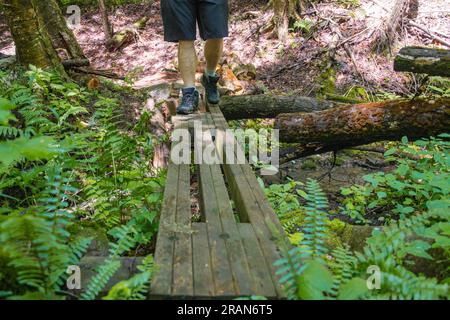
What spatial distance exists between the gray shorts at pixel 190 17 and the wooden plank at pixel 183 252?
240 cm

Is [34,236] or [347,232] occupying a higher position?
[34,236]

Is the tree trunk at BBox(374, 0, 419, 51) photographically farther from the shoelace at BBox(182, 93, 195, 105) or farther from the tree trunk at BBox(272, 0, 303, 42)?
the shoelace at BBox(182, 93, 195, 105)

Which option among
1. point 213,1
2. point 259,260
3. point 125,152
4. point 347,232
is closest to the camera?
point 259,260

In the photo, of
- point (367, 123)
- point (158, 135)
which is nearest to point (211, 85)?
point (158, 135)

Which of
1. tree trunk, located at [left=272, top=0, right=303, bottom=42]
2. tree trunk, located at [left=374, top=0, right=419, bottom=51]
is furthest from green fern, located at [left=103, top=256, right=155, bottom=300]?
tree trunk, located at [left=272, top=0, right=303, bottom=42]

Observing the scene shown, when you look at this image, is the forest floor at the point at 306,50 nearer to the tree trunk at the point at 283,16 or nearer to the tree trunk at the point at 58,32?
the tree trunk at the point at 283,16

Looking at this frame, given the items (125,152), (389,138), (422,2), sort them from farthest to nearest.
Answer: (422,2) < (389,138) < (125,152)

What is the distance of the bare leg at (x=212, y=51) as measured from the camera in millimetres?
5359

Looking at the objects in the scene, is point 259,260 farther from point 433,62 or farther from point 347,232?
point 433,62

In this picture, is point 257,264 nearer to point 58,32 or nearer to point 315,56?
point 58,32

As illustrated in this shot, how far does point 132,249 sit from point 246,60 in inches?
338

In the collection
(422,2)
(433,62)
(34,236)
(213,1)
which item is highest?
(422,2)
